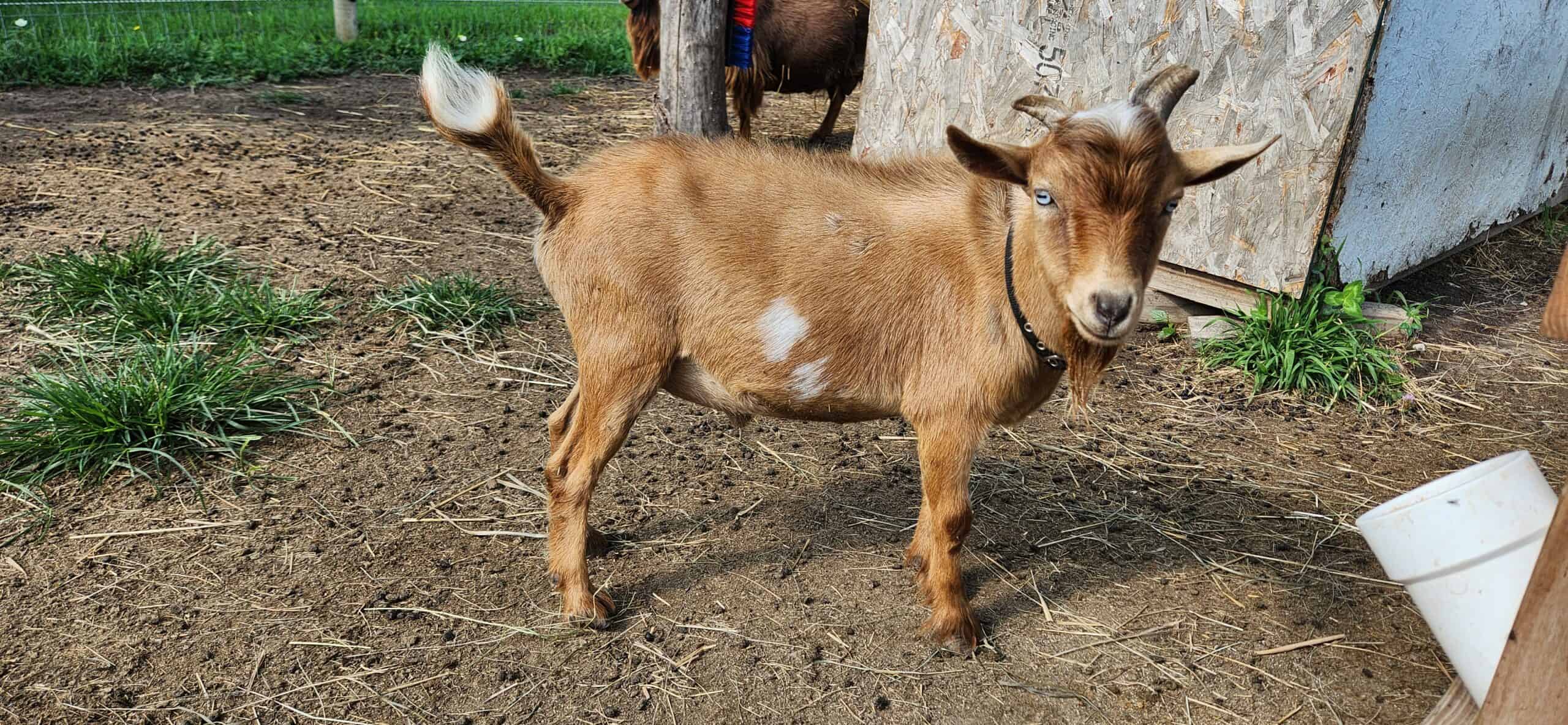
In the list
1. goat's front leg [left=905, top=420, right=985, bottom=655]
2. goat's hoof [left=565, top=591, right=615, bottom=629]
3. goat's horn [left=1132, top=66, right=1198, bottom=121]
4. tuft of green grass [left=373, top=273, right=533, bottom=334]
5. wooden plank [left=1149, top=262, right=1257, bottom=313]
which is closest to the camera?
goat's horn [left=1132, top=66, right=1198, bottom=121]

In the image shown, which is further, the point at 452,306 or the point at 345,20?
the point at 345,20

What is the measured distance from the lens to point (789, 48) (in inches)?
297

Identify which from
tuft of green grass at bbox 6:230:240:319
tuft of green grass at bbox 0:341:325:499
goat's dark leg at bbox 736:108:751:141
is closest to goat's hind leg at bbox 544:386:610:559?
tuft of green grass at bbox 0:341:325:499

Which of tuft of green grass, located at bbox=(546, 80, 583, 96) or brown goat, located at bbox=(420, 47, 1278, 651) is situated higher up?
brown goat, located at bbox=(420, 47, 1278, 651)

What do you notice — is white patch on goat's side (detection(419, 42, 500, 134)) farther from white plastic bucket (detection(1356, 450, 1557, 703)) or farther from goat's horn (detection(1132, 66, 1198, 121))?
white plastic bucket (detection(1356, 450, 1557, 703))

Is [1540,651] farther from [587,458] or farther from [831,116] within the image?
[831,116]

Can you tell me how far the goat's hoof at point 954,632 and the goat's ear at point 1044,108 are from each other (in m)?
1.35

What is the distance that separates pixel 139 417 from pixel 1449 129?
223 inches

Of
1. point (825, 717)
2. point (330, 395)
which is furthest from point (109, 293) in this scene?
point (825, 717)

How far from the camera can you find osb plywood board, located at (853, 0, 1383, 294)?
427 centimetres

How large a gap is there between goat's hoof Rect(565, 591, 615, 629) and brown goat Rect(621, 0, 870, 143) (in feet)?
16.2

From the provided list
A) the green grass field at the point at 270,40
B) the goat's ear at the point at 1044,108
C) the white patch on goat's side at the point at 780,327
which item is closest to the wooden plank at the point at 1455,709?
the goat's ear at the point at 1044,108

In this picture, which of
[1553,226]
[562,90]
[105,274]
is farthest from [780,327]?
[562,90]

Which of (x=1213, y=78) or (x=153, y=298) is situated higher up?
(x=1213, y=78)
